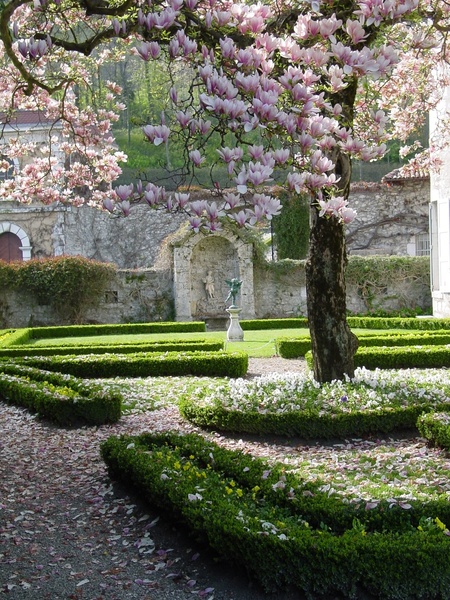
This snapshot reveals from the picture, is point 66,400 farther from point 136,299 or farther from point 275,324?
point 136,299

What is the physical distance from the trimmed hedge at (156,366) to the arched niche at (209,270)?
9572 millimetres

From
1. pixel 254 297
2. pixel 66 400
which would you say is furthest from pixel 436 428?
pixel 254 297

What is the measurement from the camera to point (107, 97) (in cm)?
806

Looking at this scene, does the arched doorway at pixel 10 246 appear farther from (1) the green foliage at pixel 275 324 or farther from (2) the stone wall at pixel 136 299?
(1) the green foliage at pixel 275 324

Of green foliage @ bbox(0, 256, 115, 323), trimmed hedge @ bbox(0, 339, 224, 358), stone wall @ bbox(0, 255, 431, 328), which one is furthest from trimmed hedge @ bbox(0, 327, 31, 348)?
stone wall @ bbox(0, 255, 431, 328)

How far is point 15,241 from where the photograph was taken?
29344 mm

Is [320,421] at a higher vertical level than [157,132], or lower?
lower

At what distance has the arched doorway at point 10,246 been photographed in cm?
2928

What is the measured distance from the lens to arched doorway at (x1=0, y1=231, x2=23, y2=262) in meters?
29.3

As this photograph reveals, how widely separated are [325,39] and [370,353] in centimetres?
756

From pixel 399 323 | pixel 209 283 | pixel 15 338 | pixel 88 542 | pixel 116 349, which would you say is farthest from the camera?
pixel 209 283

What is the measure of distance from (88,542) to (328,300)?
3.82 meters

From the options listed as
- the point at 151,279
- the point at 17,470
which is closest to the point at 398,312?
→ the point at 151,279

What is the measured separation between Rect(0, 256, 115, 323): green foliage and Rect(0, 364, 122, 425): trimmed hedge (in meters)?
11.6
